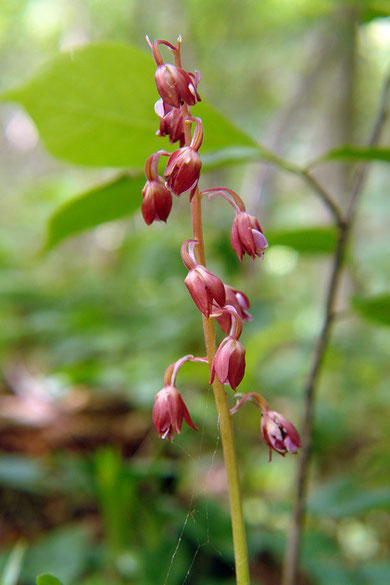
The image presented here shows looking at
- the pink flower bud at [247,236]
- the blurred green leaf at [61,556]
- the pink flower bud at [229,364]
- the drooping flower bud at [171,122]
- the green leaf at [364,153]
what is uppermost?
the drooping flower bud at [171,122]

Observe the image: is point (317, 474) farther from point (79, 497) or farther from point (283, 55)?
point (283, 55)

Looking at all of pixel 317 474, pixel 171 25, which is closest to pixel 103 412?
pixel 317 474

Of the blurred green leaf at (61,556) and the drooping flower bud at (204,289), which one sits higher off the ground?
the drooping flower bud at (204,289)

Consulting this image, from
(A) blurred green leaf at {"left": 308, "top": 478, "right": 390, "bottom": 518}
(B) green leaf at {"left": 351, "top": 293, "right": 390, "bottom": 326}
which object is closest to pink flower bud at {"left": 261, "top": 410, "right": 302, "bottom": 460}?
(B) green leaf at {"left": 351, "top": 293, "right": 390, "bottom": 326}

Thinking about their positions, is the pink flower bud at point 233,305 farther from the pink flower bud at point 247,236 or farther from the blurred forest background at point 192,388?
the blurred forest background at point 192,388

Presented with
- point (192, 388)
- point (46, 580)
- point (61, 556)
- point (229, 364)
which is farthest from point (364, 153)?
point (192, 388)

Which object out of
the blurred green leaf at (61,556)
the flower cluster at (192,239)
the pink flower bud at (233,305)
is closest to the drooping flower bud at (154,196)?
the flower cluster at (192,239)

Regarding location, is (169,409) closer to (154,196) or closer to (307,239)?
(154,196)
